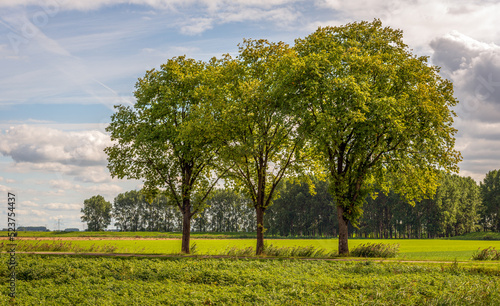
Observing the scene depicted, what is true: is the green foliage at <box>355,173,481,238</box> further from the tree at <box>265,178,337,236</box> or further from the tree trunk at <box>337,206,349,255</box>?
the tree trunk at <box>337,206,349,255</box>

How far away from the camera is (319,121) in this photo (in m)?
29.6

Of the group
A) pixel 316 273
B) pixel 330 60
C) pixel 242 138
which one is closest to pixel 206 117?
pixel 242 138

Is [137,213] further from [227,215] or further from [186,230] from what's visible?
[186,230]

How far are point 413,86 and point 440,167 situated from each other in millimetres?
6789

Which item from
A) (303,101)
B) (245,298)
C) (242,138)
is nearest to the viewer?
(245,298)

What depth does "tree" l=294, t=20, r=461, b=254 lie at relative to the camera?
29.9 metres

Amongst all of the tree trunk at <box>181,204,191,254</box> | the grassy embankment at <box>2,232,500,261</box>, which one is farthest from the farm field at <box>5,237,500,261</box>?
the tree trunk at <box>181,204,191,254</box>

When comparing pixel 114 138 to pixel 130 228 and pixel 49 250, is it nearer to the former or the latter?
pixel 49 250

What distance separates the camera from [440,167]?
33.0 m

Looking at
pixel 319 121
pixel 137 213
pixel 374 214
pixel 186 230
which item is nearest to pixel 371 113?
pixel 319 121

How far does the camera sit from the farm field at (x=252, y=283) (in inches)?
654

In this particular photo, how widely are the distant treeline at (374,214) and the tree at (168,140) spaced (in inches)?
2700

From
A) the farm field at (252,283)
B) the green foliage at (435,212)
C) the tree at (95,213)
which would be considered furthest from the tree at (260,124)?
the tree at (95,213)

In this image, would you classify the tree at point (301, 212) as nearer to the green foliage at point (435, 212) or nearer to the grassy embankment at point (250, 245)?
the green foliage at point (435, 212)
